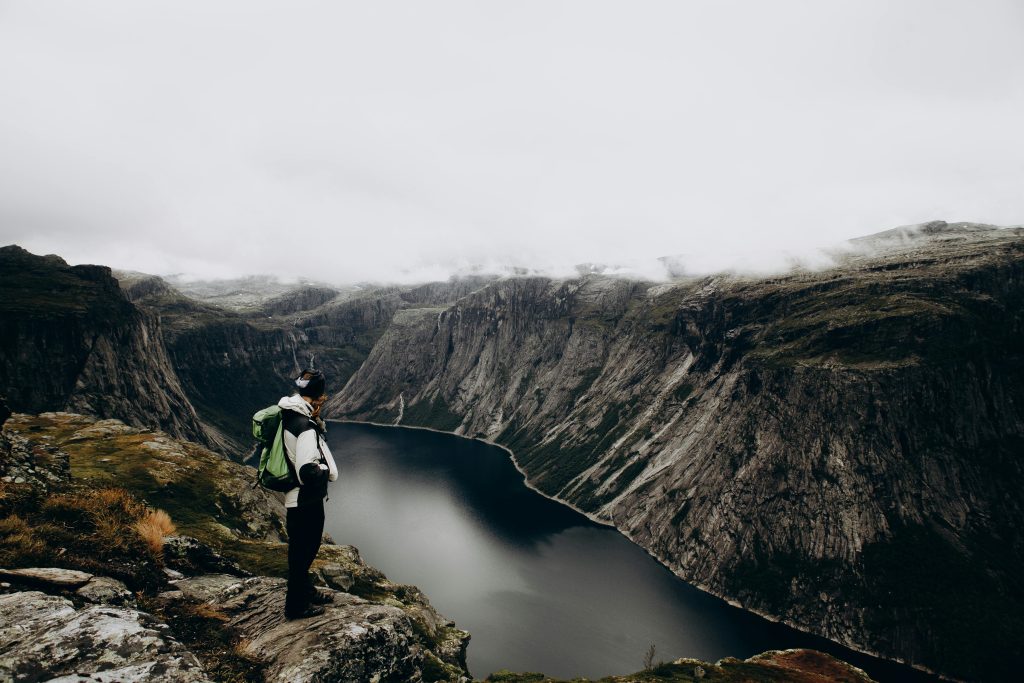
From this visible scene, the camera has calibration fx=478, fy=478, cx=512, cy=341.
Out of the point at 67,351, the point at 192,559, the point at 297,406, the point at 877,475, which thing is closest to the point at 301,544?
the point at 297,406

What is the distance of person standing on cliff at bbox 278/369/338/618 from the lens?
39.3 feet

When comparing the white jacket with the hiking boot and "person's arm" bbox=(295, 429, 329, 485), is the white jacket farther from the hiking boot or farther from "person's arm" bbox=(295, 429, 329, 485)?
the hiking boot

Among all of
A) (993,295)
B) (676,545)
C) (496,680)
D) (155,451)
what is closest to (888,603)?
(676,545)

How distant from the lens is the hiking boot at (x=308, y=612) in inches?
567

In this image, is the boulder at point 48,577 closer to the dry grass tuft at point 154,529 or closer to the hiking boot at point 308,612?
the dry grass tuft at point 154,529

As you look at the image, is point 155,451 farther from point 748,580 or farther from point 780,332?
point 780,332

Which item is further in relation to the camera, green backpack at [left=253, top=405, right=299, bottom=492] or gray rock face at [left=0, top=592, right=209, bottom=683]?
green backpack at [left=253, top=405, right=299, bottom=492]

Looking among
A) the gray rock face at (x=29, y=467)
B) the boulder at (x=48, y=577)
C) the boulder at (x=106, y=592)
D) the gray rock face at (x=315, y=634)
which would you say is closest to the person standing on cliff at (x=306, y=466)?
the gray rock face at (x=315, y=634)

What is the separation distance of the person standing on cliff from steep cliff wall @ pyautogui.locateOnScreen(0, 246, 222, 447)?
185211 millimetres

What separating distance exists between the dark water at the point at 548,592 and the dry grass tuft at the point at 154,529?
281ft

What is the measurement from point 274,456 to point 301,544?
263 cm

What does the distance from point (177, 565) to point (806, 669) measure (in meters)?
111

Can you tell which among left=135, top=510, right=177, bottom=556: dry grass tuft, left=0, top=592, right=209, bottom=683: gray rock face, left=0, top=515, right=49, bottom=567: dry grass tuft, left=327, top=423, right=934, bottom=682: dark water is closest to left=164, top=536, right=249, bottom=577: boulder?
left=135, top=510, right=177, bottom=556: dry grass tuft

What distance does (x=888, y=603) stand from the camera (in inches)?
4975
